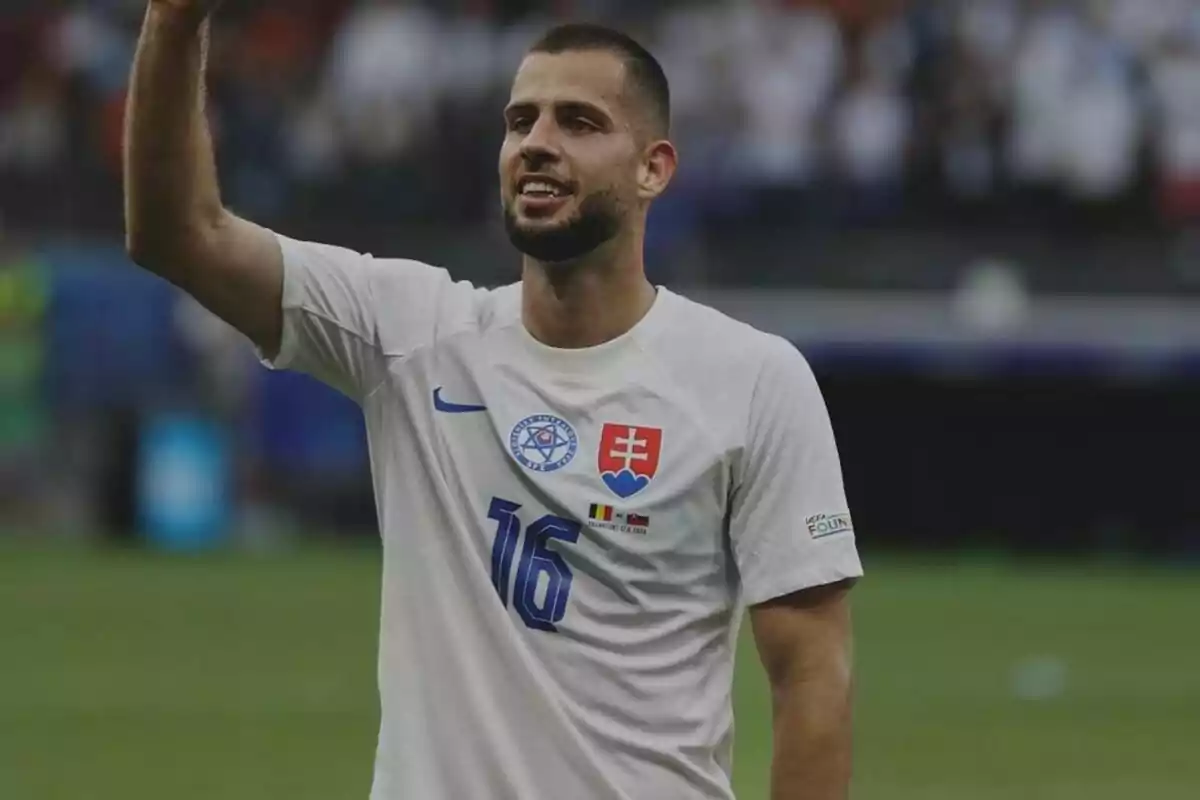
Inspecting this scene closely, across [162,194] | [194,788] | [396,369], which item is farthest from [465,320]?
[194,788]

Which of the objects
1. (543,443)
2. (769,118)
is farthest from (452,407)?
(769,118)

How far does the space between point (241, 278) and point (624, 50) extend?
84 centimetres

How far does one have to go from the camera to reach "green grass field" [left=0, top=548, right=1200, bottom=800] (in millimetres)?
10906

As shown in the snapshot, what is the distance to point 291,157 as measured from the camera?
19.4 metres

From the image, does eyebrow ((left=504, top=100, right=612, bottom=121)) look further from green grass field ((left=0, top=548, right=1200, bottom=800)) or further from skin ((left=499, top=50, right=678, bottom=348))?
green grass field ((left=0, top=548, right=1200, bottom=800))

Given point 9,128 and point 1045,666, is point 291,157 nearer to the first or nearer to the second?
point 9,128

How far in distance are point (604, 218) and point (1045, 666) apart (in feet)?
32.1

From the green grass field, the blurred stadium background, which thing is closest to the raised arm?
the green grass field

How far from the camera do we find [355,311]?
470 cm

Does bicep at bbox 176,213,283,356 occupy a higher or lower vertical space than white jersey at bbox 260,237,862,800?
higher

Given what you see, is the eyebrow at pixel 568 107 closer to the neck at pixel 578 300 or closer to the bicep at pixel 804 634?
the neck at pixel 578 300

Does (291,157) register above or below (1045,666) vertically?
above

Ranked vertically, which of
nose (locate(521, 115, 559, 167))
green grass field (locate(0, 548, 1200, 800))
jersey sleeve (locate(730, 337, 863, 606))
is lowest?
green grass field (locate(0, 548, 1200, 800))

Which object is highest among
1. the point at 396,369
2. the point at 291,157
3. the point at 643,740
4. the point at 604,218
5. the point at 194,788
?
the point at 291,157
